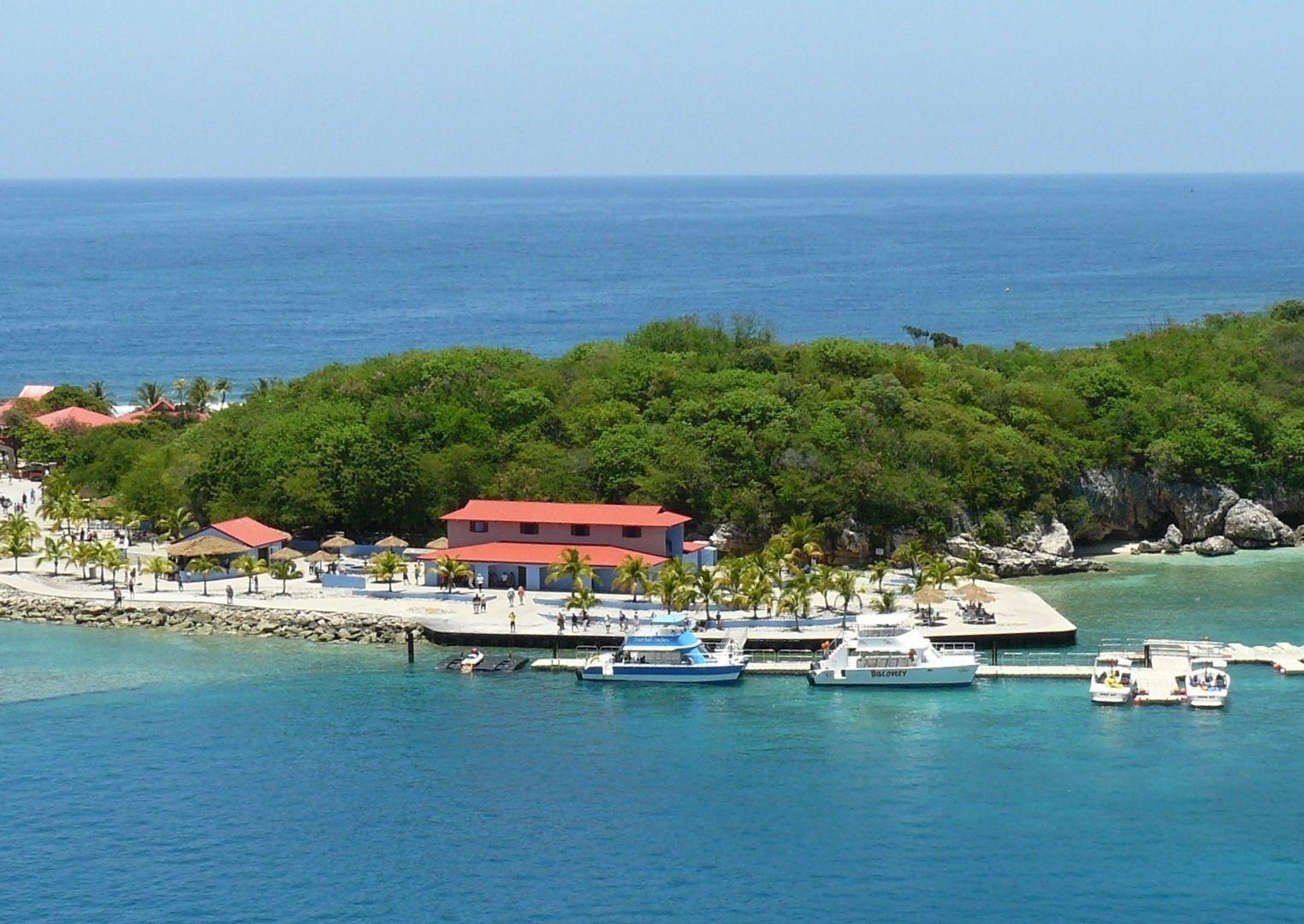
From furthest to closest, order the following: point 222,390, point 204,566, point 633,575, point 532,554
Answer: point 222,390 < point 204,566 < point 532,554 < point 633,575

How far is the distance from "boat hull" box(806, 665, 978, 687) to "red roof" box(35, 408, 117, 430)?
167 ft

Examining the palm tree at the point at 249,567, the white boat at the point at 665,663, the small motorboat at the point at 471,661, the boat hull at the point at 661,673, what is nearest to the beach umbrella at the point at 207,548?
the palm tree at the point at 249,567

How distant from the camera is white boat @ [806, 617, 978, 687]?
54.1 metres

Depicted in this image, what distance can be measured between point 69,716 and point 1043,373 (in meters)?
49.0

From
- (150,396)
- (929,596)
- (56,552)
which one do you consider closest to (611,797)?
(929,596)

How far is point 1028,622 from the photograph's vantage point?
58438 millimetres

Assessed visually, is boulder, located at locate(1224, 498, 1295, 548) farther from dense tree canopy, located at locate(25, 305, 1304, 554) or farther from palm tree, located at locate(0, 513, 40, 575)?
palm tree, located at locate(0, 513, 40, 575)

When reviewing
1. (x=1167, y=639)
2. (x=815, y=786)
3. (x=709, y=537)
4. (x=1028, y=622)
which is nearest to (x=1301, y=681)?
(x=1167, y=639)

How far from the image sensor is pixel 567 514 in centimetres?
6550

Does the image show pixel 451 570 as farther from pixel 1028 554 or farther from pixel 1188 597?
pixel 1188 597

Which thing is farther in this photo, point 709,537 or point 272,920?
point 709,537

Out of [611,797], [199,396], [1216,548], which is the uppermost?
[199,396]

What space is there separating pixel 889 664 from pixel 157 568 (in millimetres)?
27106

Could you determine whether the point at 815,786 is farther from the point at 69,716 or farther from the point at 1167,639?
the point at 69,716
